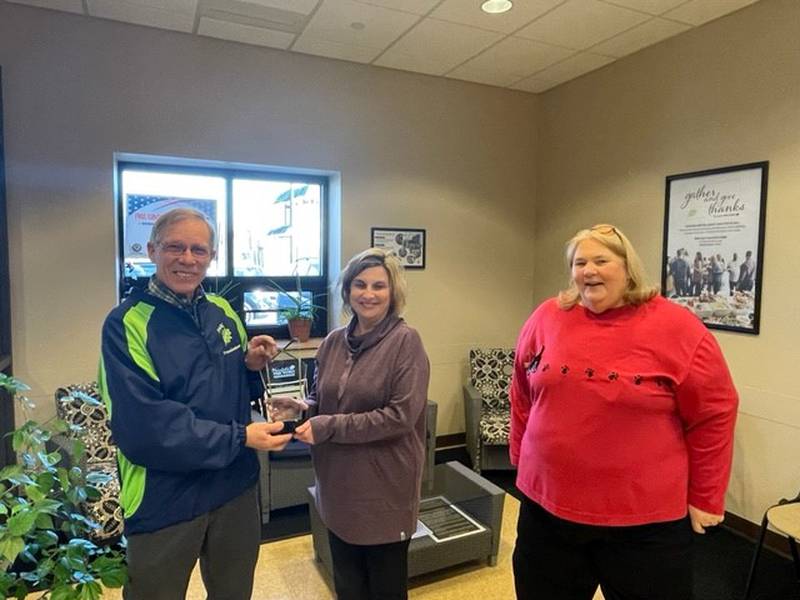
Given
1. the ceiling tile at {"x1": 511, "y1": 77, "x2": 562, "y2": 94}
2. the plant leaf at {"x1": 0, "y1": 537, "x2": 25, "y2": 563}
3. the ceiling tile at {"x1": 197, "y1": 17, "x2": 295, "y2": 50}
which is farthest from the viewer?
the ceiling tile at {"x1": 511, "y1": 77, "x2": 562, "y2": 94}

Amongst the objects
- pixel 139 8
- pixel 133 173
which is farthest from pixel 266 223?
pixel 139 8

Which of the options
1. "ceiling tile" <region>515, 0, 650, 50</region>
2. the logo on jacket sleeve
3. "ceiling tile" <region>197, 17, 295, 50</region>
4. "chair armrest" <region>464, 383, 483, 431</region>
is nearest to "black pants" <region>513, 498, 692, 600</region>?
the logo on jacket sleeve

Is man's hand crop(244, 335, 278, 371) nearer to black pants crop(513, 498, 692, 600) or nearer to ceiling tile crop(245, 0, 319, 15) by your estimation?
black pants crop(513, 498, 692, 600)

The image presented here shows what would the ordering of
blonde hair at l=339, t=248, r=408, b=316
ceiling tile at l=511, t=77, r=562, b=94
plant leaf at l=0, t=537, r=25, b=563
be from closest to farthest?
plant leaf at l=0, t=537, r=25, b=563
blonde hair at l=339, t=248, r=408, b=316
ceiling tile at l=511, t=77, r=562, b=94

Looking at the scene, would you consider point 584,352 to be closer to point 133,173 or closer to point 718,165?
point 718,165

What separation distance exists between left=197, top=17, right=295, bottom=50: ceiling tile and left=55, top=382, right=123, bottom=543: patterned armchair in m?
2.24

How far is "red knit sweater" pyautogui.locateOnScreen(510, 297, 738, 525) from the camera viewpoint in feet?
4.74

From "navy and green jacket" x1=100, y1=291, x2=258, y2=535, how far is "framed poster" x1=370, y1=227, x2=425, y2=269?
265 centimetres

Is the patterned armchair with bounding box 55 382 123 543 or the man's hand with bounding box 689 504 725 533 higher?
the man's hand with bounding box 689 504 725 533

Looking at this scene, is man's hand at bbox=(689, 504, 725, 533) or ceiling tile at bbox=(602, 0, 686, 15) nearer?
man's hand at bbox=(689, 504, 725, 533)

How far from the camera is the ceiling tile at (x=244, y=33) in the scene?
3.27 m

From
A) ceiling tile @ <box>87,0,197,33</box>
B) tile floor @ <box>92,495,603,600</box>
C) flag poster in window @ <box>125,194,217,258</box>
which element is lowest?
tile floor @ <box>92,495,603,600</box>

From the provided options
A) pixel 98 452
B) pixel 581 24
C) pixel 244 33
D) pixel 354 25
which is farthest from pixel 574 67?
pixel 98 452

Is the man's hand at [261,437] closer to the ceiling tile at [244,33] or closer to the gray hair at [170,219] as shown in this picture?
the gray hair at [170,219]
